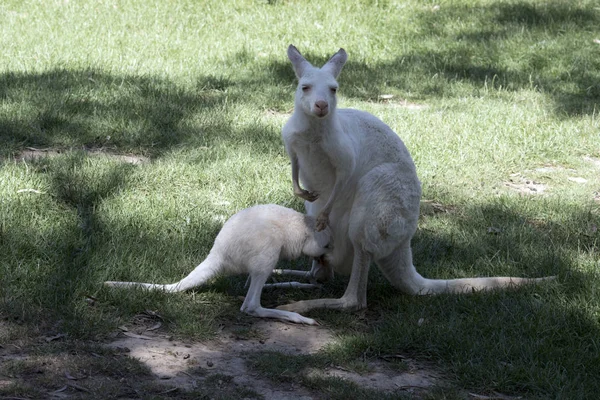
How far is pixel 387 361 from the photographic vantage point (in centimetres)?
372

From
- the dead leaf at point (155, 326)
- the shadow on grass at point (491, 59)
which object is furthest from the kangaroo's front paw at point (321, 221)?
the shadow on grass at point (491, 59)

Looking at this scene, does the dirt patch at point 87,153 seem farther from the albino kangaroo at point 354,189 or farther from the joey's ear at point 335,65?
the joey's ear at point 335,65

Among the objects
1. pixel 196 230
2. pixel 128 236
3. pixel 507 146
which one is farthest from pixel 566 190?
pixel 128 236

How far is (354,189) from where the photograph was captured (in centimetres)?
424

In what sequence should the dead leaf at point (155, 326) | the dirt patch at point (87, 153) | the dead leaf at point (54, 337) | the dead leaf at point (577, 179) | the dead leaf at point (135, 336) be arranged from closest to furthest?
1. the dead leaf at point (54, 337)
2. the dead leaf at point (135, 336)
3. the dead leaf at point (155, 326)
4. the dirt patch at point (87, 153)
5. the dead leaf at point (577, 179)

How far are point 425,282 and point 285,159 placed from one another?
199 centimetres

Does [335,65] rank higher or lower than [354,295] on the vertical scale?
higher

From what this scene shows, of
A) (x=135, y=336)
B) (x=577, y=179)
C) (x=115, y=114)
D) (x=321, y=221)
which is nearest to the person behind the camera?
(x=135, y=336)

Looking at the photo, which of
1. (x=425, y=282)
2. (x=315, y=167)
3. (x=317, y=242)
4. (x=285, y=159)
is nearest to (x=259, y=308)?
(x=317, y=242)

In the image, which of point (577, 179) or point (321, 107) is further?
point (577, 179)

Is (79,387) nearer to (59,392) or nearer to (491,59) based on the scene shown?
(59,392)

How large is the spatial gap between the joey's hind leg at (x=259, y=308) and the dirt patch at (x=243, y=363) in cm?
9

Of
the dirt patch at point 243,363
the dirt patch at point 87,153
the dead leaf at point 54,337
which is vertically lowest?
the dirt patch at point 243,363

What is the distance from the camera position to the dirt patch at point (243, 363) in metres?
3.37
